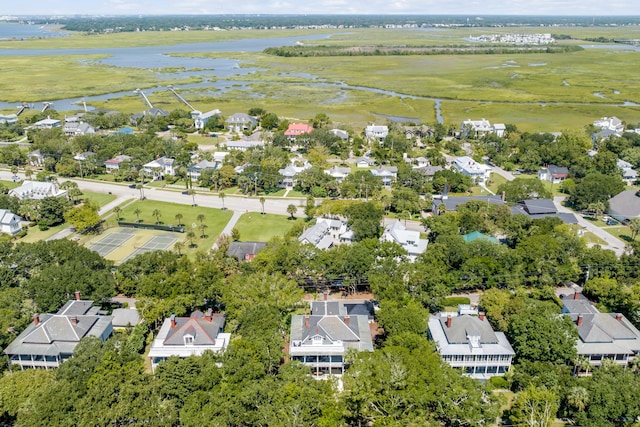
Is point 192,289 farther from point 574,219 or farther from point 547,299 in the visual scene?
point 574,219

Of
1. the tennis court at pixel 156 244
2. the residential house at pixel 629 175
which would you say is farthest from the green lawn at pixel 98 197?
the residential house at pixel 629 175

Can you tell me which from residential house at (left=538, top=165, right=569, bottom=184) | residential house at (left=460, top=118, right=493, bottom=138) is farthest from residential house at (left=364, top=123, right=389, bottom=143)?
residential house at (left=538, top=165, right=569, bottom=184)

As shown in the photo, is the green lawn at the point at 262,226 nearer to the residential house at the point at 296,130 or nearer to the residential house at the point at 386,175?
the residential house at the point at 386,175

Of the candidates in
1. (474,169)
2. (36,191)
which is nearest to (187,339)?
(36,191)

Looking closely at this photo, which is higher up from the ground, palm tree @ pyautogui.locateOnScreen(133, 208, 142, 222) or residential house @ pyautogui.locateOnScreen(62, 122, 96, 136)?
residential house @ pyautogui.locateOnScreen(62, 122, 96, 136)

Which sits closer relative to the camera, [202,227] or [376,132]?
[202,227]

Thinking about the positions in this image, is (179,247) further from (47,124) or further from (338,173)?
(47,124)

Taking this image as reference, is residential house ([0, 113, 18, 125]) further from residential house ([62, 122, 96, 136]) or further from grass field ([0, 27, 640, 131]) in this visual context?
grass field ([0, 27, 640, 131])
